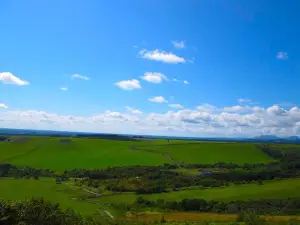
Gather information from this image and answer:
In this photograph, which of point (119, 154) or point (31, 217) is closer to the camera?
point (31, 217)

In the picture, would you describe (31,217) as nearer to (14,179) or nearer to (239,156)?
(14,179)

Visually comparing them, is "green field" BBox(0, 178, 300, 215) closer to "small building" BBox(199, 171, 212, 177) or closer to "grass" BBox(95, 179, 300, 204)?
"grass" BBox(95, 179, 300, 204)

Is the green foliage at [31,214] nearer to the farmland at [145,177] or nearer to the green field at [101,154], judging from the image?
the farmland at [145,177]

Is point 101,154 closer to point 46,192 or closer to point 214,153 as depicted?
point 214,153

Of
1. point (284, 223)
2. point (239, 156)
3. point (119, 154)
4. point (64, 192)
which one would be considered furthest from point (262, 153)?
point (284, 223)

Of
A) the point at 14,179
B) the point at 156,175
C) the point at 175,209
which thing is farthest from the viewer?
the point at 156,175

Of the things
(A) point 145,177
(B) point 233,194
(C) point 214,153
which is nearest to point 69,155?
(A) point 145,177
